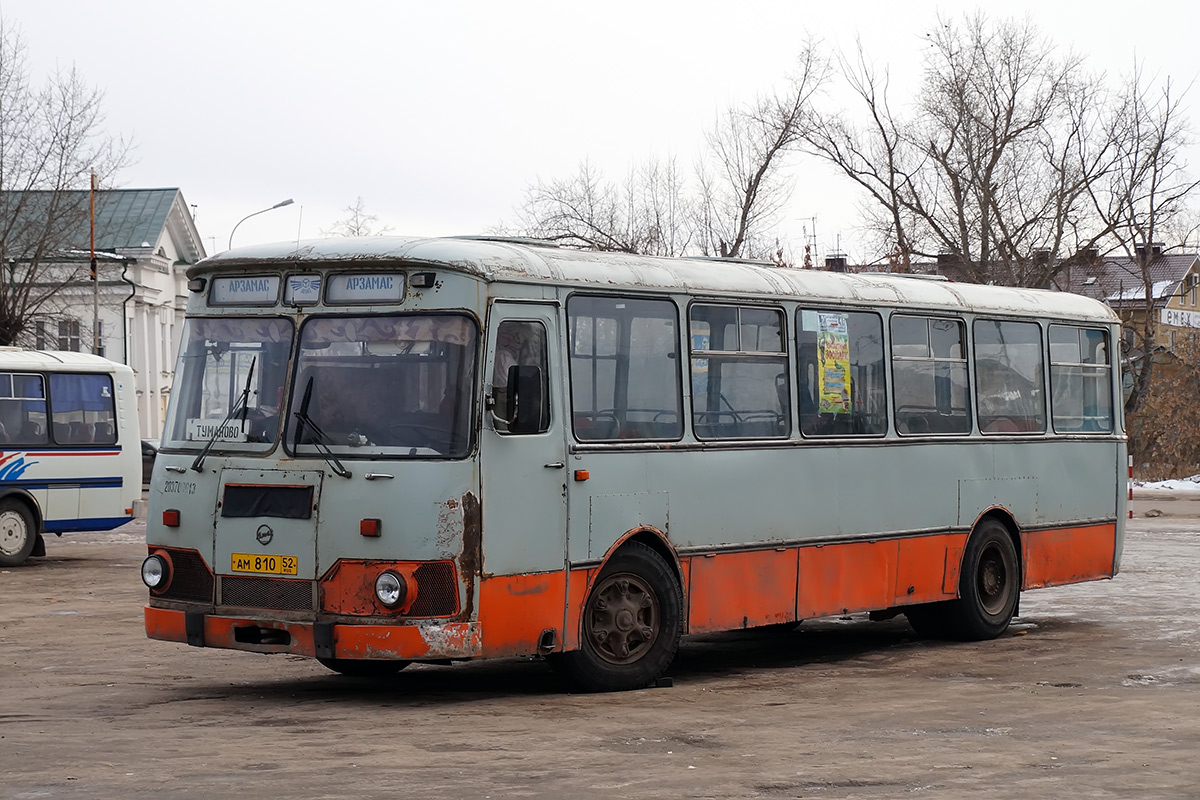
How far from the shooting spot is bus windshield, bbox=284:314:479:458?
32.4 ft

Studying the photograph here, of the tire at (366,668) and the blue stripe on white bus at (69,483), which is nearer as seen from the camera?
the tire at (366,668)

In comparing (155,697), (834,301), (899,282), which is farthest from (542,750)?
(899,282)

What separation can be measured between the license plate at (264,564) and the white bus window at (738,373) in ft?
9.81

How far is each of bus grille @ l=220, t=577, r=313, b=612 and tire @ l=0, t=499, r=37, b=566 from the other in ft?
45.8

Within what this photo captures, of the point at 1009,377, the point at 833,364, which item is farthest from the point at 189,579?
the point at 1009,377

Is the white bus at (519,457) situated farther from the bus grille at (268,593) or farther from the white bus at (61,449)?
the white bus at (61,449)

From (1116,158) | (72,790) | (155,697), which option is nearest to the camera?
(72,790)

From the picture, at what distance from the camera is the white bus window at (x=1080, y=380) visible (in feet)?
50.7

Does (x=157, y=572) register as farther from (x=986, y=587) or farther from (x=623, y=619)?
(x=986, y=587)

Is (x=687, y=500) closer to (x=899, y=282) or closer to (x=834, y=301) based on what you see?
(x=834, y=301)

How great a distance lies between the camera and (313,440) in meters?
10.0

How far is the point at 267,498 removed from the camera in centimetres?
1008

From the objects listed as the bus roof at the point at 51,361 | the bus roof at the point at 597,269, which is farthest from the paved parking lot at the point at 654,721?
the bus roof at the point at 51,361

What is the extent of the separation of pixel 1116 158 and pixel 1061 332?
33602 millimetres
